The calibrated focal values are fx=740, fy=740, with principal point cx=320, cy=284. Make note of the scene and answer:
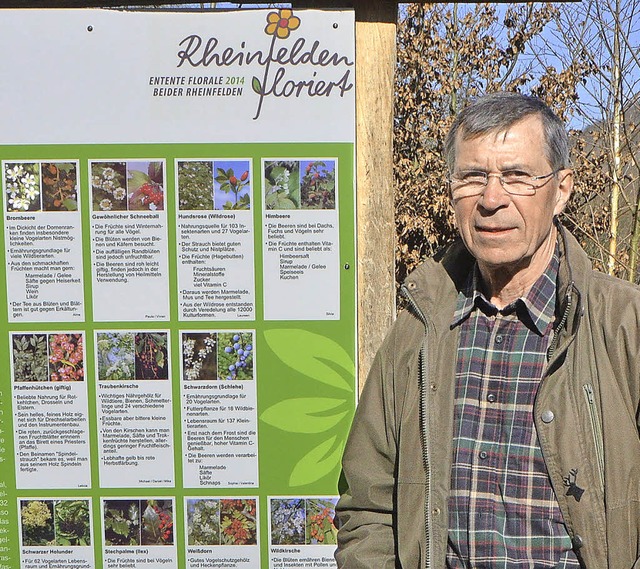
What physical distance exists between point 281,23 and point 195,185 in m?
0.58

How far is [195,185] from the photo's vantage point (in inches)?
93.2

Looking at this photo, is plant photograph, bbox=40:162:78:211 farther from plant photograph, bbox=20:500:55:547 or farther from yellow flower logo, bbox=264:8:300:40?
plant photograph, bbox=20:500:55:547

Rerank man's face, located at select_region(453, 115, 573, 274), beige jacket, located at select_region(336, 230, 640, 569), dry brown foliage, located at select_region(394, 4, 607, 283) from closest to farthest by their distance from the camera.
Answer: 1. beige jacket, located at select_region(336, 230, 640, 569)
2. man's face, located at select_region(453, 115, 573, 274)
3. dry brown foliage, located at select_region(394, 4, 607, 283)

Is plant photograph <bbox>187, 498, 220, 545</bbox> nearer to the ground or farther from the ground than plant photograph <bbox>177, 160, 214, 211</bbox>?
nearer to the ground

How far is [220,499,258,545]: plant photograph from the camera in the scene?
7.98 feet

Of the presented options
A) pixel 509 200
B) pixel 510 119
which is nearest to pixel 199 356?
pixel 509 200

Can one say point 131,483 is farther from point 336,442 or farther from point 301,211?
point 301,211

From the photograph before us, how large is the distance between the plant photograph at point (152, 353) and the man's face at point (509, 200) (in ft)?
3.50

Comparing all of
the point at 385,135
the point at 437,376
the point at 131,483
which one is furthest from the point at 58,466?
the point at 385,135

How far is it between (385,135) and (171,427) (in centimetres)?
118

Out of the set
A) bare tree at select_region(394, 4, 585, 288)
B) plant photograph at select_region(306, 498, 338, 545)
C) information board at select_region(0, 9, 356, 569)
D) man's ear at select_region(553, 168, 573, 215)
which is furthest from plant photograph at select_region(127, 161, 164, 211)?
bare tree at select_region(394, 4, 585, 288)

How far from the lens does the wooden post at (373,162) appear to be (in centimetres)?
237

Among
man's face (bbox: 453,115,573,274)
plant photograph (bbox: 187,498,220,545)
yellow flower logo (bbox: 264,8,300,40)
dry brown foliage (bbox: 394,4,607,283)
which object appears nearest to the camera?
man's face (bbox: 453,115,573,274)

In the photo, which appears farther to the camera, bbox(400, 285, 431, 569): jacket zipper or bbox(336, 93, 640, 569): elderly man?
bbox(400, 285, 431, 569): jacket zipper
